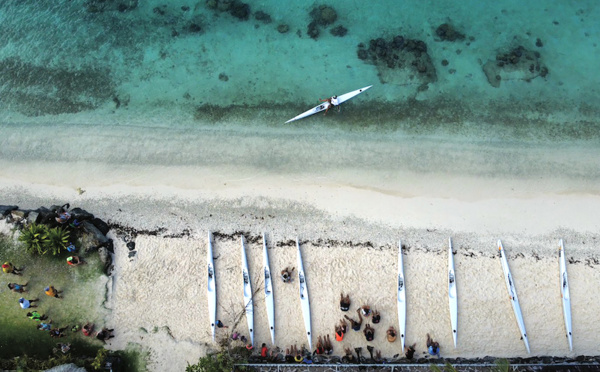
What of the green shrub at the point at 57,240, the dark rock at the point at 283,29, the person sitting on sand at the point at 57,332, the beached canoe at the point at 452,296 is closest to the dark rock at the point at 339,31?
the dark rock at the point at 283,29

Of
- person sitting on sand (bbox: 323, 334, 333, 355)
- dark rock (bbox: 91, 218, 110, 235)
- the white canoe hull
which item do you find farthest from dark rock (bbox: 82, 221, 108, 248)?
the white canoe hull

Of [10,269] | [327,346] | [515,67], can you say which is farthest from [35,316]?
[515,67]

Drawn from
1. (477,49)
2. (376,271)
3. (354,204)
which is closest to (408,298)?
(376,271)

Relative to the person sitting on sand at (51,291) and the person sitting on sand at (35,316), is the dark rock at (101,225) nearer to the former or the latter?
the person sitting on sand at (51,291)

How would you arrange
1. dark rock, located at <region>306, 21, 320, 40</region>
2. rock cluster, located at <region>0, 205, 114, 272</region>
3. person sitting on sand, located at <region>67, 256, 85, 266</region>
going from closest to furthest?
person sitting on sand, located at <region>67, 256, 85, 266</region> → rock cluster, located at <region>0, 205, 114, 272</region> → dark rock, located at <region>306, 21, 320, 40</region>

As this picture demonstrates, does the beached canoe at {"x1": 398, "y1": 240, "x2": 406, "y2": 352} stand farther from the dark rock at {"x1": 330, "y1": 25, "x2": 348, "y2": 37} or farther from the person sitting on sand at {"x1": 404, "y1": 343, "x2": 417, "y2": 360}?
the dark rock at {"x1": 330, "y1": 25, "x2": 348, "y2": 37}
